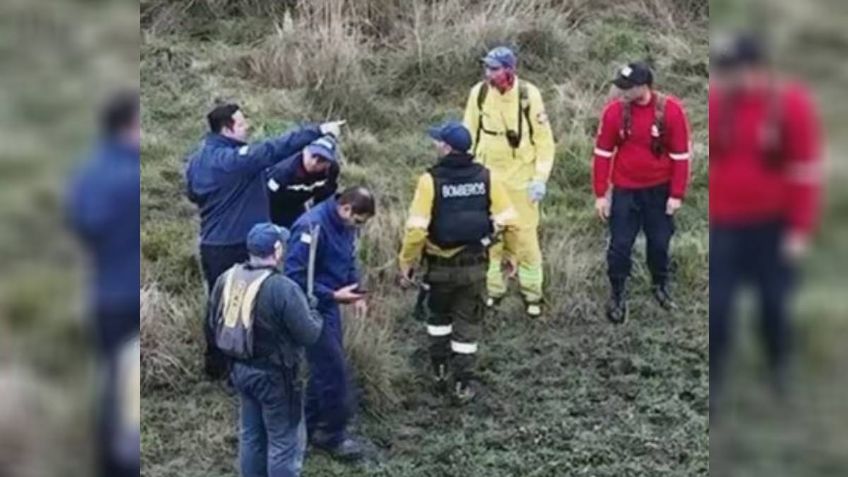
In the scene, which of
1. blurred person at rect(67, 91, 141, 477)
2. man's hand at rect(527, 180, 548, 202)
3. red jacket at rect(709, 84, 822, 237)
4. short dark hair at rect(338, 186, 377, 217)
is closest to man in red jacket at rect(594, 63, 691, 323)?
man's hand at rect(527, 180, 548, 202)

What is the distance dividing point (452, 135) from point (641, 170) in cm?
49

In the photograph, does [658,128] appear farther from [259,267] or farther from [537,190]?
[259,267]

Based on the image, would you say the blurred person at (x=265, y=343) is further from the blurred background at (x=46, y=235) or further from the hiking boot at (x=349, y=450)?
the blurred background at (x=46, y=235)

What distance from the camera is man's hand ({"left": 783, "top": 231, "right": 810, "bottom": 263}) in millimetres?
3354

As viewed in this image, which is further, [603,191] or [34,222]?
[603,191]

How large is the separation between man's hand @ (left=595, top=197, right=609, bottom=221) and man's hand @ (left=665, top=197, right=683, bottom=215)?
0.16 metres

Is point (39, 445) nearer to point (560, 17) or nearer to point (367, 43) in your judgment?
point (367, 43)

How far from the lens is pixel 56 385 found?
3244 mm

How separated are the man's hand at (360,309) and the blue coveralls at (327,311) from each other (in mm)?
47

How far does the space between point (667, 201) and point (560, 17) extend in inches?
21.5

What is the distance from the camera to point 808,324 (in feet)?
11.4

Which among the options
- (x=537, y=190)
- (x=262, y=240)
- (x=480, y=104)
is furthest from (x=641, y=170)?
(x=262, y=240)

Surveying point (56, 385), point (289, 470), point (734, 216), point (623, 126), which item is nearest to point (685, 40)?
point (623, 126)

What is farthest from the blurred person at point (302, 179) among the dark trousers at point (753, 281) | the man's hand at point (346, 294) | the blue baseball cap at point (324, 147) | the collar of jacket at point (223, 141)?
the dark trousers at point (753, 281)
